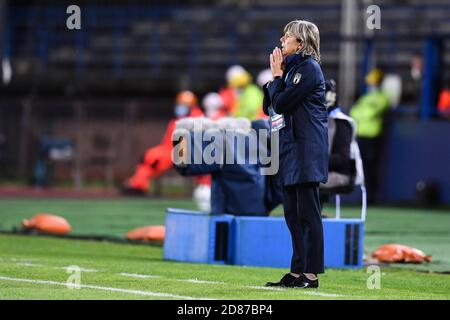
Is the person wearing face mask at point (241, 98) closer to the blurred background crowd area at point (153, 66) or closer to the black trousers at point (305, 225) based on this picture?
the blurred background crowd area at point (153, 66)

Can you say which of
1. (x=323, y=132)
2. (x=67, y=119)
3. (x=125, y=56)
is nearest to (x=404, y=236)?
(x=323, y=132)

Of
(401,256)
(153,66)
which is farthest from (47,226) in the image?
(153,66)

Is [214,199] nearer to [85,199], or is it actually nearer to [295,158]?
[295,158]

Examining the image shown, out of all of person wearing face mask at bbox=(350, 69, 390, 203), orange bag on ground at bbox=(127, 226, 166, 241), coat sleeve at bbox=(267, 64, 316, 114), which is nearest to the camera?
coat sleeve at bbox=(267, 64, 316, 114)

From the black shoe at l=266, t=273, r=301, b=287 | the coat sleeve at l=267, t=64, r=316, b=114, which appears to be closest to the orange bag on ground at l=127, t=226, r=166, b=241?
the black shoe at l=266, t=273, r=301, b=287

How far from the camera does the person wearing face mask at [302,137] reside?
10.1 metres

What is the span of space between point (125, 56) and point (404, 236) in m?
21.9

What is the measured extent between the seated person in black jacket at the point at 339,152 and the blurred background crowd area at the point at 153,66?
12.6 metres

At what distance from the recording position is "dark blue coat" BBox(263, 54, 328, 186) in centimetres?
1011

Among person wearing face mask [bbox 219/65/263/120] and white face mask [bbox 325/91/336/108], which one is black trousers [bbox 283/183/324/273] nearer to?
white face mask [bbox 325/91/336/108]

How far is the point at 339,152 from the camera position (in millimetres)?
→ 14211

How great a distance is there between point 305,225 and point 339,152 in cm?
404

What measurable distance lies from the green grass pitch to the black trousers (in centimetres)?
23

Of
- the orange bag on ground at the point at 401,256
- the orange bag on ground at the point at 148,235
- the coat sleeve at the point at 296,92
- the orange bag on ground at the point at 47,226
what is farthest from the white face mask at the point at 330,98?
the orange bag on ground at the point at 47,226
